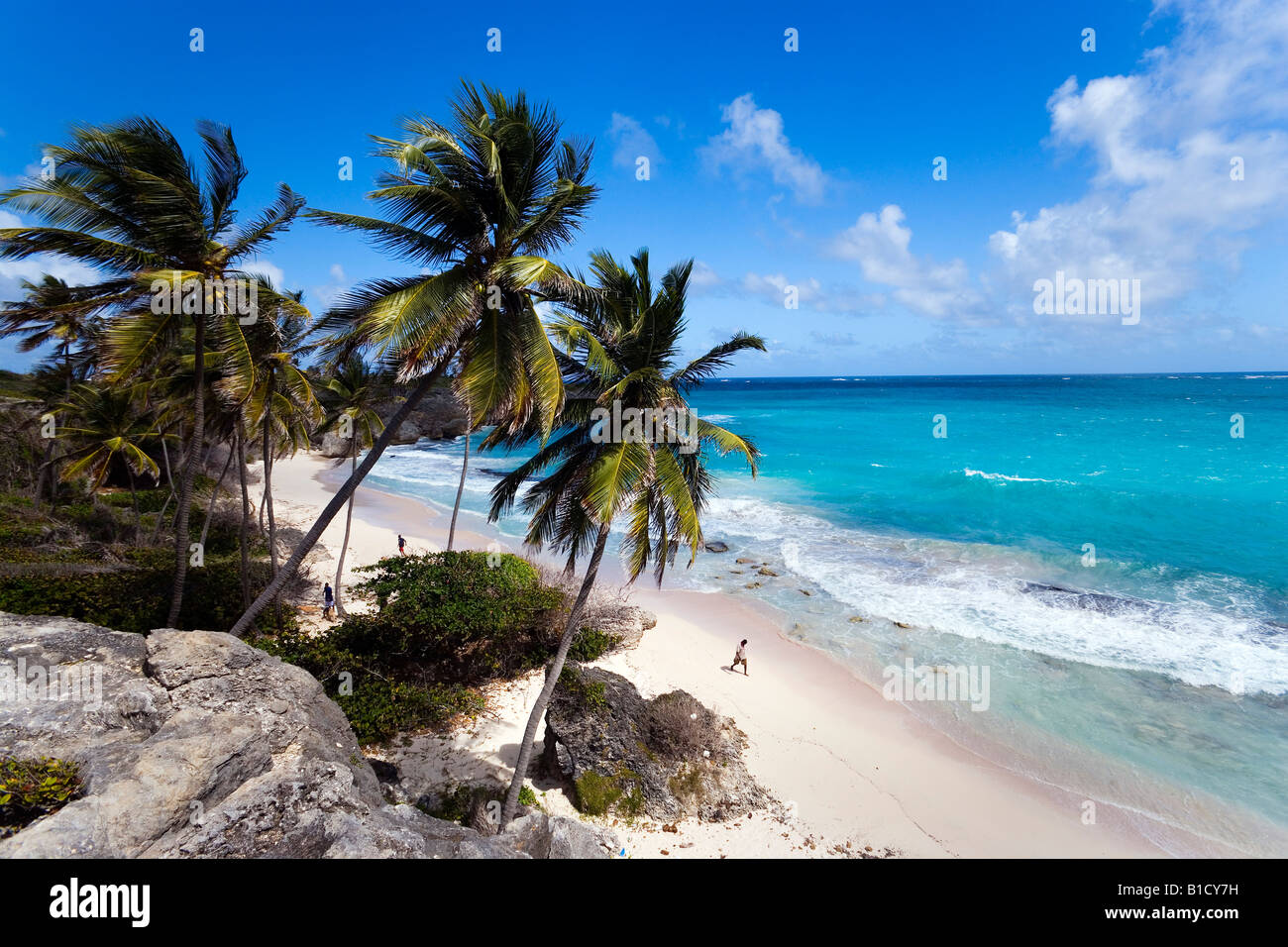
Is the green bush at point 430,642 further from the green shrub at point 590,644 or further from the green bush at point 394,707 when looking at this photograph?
the green shrub at point 590,644

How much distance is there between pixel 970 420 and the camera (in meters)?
94.1

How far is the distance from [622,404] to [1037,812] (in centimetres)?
1214

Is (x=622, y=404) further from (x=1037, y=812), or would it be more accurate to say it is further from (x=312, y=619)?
(x=312, y=619)

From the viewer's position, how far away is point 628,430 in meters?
8.54

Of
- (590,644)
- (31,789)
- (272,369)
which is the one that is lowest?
(590,644)

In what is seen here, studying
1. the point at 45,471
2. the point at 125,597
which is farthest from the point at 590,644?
the point at 45,471

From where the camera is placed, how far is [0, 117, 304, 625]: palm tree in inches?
333

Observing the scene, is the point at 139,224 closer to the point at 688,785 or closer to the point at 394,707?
the point at 394,707
